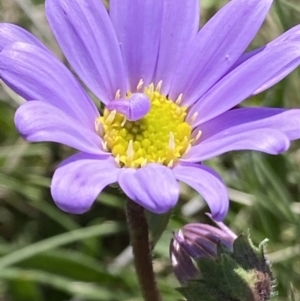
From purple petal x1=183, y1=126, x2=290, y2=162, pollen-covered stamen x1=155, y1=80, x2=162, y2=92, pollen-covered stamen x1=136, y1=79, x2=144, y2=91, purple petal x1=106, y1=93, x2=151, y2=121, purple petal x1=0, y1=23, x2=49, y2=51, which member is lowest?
purple petal x1=183, y1=126, x2=290, y2=162

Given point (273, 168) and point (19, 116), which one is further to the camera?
point (273, 168)

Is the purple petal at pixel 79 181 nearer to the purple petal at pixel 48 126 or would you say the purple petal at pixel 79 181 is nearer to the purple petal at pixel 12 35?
the purple petal at pixel 48 126

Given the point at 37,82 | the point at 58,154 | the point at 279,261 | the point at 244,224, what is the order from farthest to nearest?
the point at 58,154 < the point at 244,224 < the point at 279,261 < the point at 37,82

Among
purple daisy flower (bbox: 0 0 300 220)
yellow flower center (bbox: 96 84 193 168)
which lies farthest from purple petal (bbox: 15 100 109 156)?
yellow flower center (bbox: 96 84 193 168)

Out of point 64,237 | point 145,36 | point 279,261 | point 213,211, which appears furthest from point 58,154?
point 213,211

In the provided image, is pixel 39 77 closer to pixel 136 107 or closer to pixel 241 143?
pixel 136 107

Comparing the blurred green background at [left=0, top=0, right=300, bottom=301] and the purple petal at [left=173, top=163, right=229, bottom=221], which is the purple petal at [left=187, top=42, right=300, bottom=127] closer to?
the purple petal at [left=173, top=163, right=229, bottom=221]

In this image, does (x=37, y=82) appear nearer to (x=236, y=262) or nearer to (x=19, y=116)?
(x=19, y=116)
